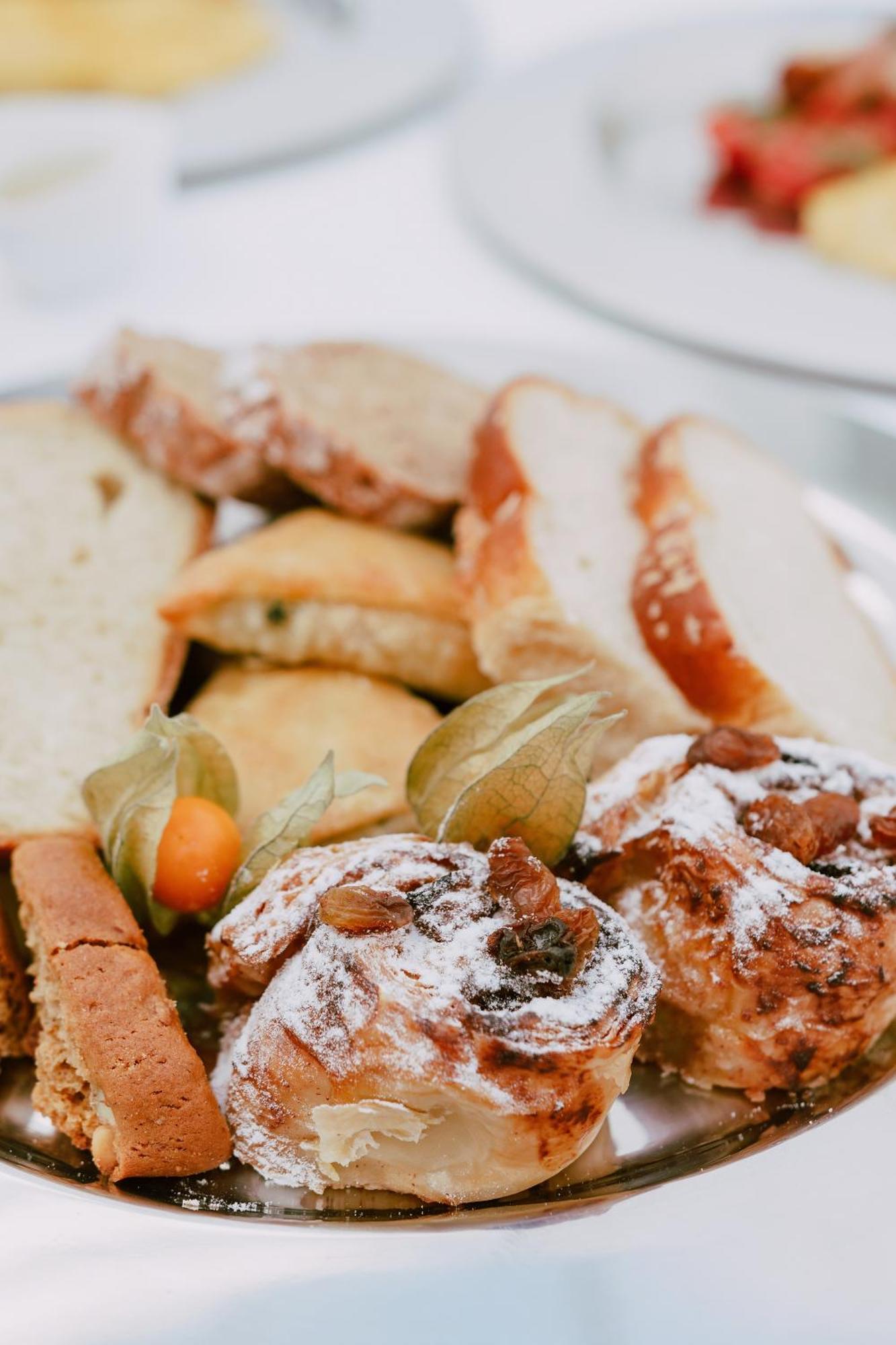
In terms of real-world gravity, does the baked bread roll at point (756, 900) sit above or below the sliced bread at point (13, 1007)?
above

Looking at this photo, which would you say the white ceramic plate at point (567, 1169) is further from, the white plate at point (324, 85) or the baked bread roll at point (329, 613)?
the white plate at point (324, 85)

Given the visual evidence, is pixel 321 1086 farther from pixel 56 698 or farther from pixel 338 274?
pixel 338 274

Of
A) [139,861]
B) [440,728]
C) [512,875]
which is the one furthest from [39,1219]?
[440,728]

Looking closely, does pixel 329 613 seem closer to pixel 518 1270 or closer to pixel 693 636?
pixel 693 636

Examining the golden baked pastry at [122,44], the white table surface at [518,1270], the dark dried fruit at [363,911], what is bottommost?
the white table surface at [518,1270]

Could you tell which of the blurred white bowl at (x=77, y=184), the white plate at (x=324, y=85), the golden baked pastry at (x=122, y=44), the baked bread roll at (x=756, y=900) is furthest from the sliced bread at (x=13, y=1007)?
the golden baked pastry at (x=122, y=44)

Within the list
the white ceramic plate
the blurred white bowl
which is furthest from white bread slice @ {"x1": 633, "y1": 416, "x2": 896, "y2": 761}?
the blurred white bowl

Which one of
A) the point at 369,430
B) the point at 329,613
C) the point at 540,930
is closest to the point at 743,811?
the point at 540,930
